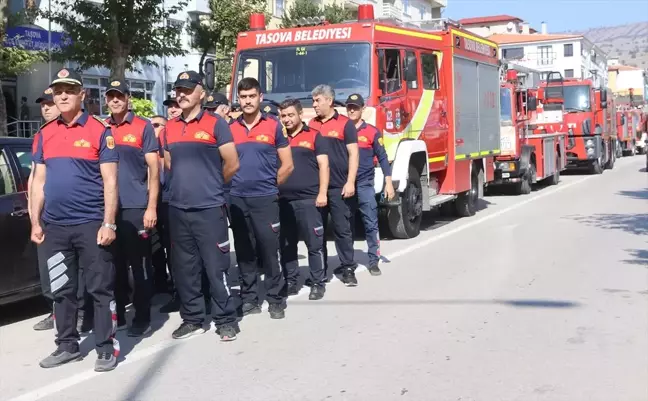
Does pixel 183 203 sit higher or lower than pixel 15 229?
higher

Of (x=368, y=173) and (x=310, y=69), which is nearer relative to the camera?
(x=368, y=173)

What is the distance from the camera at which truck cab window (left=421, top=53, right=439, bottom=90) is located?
11.7 metres

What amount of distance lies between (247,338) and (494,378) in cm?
196

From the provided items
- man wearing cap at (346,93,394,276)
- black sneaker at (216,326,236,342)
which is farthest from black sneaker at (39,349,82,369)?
man wearing cap at (346,93,394,276)

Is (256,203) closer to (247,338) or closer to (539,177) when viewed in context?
(247,338)

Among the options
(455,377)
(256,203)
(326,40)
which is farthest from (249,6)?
(455,377)

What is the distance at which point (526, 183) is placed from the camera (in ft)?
62.6

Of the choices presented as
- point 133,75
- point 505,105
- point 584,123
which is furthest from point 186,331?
point 133,75

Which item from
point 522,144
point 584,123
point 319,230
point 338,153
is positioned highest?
point 584,123

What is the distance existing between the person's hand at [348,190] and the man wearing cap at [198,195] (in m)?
2.02

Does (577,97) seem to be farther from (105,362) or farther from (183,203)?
(105,362)

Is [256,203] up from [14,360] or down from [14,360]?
up

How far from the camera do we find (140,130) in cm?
620

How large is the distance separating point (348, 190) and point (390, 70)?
10.6ft
